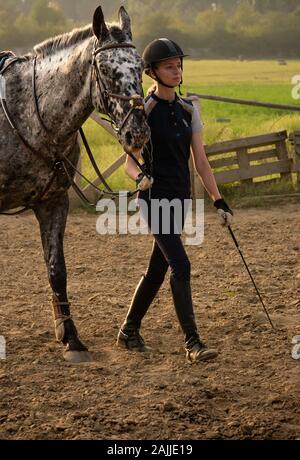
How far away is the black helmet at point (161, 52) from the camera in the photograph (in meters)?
5.43

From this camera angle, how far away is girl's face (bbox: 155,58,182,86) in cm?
549

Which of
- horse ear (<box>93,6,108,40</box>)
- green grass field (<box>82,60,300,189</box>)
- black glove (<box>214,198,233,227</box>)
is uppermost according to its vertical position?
green grass field (<box>82,60,300,189</box>)

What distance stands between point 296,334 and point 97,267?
2925 mm

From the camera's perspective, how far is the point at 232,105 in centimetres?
3697

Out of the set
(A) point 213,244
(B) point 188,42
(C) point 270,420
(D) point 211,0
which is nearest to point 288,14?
(B) point 188,42

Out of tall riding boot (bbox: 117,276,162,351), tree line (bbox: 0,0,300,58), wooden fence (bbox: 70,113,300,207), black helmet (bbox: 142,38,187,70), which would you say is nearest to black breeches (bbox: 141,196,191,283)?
tall riding boot (bbox: 117,276,162,351)

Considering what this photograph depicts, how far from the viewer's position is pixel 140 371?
5625mm

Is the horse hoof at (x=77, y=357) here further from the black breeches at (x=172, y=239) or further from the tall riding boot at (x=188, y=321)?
the black breeches at (x=172, y=239)

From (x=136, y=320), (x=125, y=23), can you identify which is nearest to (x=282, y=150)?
(x=136, y=320)

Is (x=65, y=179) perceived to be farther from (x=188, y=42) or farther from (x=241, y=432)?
(x=188, y=42)

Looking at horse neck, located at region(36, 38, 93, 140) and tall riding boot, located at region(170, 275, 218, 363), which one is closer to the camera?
horse neck, located at region(36, 38, 93, 140)

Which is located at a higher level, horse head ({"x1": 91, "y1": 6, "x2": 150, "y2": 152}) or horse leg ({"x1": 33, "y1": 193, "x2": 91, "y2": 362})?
horse head ({"x1": 91, "y1": 6, "x2": 150, "y2": 152})

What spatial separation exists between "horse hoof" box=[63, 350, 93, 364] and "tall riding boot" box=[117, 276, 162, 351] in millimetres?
321

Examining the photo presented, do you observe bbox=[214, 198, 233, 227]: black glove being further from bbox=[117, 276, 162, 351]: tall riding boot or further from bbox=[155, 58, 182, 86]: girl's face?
bbox=[155, 58, 182, 86]: girl's face
